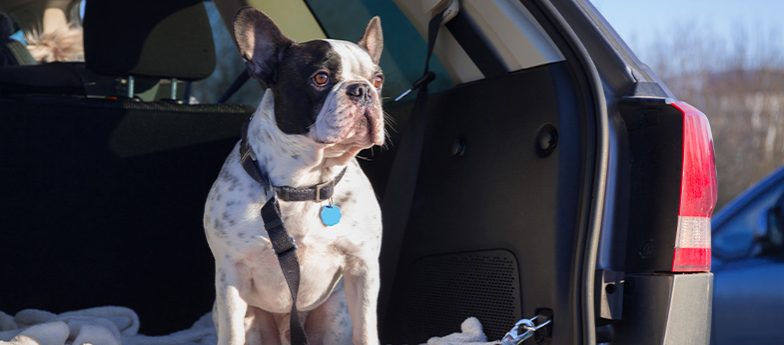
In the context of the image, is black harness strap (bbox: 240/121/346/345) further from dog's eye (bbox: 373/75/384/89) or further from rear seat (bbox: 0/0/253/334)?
rear seat (bbox: 0/0/253/334)

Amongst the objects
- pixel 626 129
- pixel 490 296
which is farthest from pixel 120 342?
pixel 626 129

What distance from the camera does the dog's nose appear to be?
8.06ft

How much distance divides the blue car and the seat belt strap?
1.61m

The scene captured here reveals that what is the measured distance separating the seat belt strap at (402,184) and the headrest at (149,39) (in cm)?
82

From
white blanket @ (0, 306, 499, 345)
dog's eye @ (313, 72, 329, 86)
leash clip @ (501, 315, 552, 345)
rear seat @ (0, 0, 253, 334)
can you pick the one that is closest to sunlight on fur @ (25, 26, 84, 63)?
rear seat @ (0, 0, 253, 334)

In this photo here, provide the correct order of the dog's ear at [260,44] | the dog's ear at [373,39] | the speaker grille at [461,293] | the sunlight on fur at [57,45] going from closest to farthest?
the speaker grille at [461,293] < the dog's ear at [260,44] < the dog's ear at [373,39] < the sunlight on fur at [57,45]

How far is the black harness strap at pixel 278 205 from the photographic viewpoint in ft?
8.14

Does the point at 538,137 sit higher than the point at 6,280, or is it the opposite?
the point at 538,137

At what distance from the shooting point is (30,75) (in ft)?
11.3

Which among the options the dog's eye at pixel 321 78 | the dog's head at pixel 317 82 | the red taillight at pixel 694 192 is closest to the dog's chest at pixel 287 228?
the dog's head at pixel 317 82

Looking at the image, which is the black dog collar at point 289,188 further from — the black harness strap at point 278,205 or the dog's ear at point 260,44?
the dog's ear at point 260,44

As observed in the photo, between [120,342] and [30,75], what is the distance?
1165 mm

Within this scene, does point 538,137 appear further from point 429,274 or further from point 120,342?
point 120,342

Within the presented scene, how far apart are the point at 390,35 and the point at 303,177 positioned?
75 centimetres
